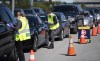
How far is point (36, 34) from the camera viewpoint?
16.9m

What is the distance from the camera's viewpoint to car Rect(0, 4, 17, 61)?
11.6 m

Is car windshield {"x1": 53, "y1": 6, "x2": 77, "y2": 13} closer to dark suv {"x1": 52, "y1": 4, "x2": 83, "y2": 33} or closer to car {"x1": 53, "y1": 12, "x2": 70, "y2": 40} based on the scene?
dark suv {"x1": 52, "y1": 4, "x2": 83, "y2": 33}

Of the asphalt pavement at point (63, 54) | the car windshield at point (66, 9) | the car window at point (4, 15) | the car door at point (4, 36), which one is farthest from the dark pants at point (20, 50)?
the car windshield at point (66, 9)

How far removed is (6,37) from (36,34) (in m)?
5.19

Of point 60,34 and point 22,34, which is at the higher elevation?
point 22,34

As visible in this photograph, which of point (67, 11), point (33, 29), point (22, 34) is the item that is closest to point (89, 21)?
point (67, 11)

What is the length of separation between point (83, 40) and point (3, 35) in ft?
32.8

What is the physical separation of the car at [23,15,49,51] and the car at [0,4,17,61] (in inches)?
144

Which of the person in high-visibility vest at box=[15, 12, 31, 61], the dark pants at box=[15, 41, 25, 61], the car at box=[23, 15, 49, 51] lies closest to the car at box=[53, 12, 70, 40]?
the car at box=[23, 15, 49, 51]

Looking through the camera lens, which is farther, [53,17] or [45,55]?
[53,17]

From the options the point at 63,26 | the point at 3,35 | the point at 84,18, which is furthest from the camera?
the point at 84,18

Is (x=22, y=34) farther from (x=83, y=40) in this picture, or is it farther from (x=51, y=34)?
(x=83, y=40)

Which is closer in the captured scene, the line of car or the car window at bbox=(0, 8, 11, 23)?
the line of car

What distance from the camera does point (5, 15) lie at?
1243 centimetres
